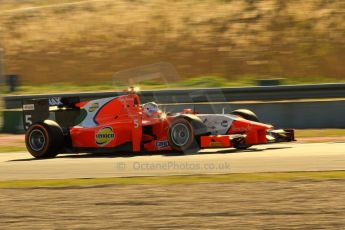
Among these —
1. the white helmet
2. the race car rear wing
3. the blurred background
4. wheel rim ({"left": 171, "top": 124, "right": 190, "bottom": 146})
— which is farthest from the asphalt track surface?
the blurred background

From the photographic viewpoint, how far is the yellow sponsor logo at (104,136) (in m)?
12.8

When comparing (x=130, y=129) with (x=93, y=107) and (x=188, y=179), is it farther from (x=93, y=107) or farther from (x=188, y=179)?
(x=188, y=179)

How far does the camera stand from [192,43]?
107 feet

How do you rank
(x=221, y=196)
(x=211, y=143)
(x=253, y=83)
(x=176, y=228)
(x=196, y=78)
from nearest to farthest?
(x=176, y=228), (x=221, y=196), (x=211, y=143), (x=253, y=83), (x=196, y=78)

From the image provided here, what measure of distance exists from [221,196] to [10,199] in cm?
245

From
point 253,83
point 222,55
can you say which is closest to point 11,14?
point 222,55

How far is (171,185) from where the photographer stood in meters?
8.98

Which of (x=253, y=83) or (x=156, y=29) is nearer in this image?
(x=253, y=83)

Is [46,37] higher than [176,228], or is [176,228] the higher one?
[46,37]

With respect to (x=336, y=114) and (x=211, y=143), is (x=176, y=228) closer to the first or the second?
(x=211, y=143)

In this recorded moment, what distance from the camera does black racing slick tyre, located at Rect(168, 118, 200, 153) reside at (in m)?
12.1

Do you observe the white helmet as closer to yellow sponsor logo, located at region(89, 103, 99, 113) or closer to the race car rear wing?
yellow sponsor logo, located at region(89, 103, 99, 113)

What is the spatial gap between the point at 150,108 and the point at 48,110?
2101 millimetres

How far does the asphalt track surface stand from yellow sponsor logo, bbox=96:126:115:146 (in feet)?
0.87
